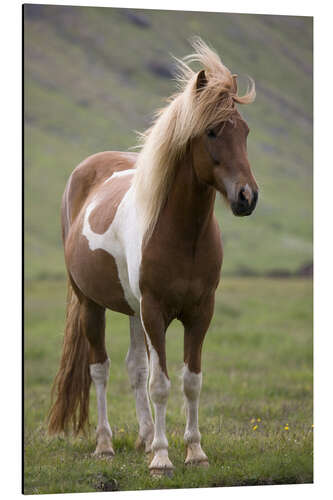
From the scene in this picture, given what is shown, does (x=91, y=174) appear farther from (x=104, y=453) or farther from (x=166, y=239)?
(x=104, y=453)

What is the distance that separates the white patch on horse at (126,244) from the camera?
439 centimetres

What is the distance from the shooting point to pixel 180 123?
4.07m

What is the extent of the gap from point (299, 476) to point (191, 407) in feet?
3.44

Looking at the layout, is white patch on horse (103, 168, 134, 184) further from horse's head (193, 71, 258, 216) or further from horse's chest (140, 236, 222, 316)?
horse's head (193, 71, 258, 216)

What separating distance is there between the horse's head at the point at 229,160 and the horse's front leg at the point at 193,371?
30.2 inches

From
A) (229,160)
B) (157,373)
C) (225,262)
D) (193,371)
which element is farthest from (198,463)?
(225,262)

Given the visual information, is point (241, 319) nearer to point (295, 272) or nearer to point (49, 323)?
point (295, 272)

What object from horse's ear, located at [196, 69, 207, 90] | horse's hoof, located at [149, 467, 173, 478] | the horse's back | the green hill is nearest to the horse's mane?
horse's ear, located at [196, 69, 207, 90]

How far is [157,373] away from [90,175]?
193cm

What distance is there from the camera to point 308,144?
618cm

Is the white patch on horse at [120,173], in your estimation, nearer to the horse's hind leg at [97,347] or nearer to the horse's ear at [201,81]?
the horse's hind leg at [97,347]

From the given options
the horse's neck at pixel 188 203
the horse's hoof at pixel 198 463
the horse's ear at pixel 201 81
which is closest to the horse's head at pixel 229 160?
the horse's ear at pixel 201 81

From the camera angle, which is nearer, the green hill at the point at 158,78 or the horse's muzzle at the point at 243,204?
the horse's muzzle at the point at 243,204
